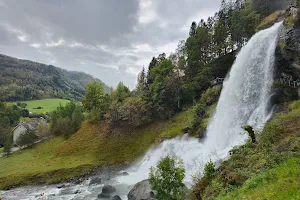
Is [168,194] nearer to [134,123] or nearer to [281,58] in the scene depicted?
[281,58]

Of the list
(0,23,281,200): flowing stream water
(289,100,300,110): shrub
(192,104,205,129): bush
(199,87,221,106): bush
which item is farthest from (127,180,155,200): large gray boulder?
(199,87,221,106): bush

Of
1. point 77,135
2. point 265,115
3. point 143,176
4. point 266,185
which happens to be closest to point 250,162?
point 266,185

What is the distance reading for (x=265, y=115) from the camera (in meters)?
27.1

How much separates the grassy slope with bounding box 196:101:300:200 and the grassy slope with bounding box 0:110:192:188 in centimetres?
2058

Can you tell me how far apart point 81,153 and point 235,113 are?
3158cm

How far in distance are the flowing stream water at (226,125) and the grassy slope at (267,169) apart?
822 cm

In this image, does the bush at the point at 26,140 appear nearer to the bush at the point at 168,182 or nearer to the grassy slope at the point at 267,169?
the bush at the point at 168,182

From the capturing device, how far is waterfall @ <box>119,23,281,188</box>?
28.2 m

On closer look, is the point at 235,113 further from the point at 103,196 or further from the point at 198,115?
the point at 103,196

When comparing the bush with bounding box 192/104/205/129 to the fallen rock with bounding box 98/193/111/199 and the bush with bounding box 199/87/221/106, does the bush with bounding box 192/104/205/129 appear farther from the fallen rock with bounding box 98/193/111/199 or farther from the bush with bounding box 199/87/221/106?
the fallen rock with bounding box 98/193/111/199

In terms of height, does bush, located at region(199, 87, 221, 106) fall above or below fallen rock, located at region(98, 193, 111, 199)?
above

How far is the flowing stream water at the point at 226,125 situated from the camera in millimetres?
28344

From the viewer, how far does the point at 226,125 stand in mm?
31062

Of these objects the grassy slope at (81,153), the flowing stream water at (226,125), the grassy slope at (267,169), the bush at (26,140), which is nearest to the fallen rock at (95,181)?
the flowing stream water at (226,125)
